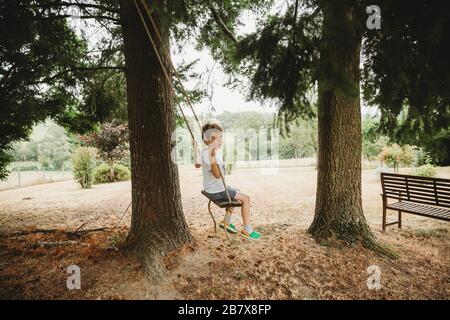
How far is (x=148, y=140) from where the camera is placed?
3.27m

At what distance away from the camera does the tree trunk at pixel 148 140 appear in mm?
3260

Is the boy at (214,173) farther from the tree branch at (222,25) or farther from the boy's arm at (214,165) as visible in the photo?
the tree branch at (222,25)

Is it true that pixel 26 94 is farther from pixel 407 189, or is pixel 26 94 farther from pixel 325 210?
pixel 407 189

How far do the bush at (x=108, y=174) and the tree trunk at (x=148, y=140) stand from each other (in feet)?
45.4

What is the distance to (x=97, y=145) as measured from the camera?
14992 mm

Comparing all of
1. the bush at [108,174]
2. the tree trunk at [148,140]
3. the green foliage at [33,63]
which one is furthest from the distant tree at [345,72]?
the bush at [108,174]

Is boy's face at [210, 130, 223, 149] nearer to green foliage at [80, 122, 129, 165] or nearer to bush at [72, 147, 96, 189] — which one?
bush at [72, 147, 96, 189]

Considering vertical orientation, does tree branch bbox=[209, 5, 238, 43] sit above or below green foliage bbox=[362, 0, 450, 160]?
above

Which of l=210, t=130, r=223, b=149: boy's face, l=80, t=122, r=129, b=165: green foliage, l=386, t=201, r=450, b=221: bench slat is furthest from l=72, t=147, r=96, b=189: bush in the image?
l=386, t=201, r=450, b=221: bench slat

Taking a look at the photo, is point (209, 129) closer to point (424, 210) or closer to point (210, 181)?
point (210, 181)

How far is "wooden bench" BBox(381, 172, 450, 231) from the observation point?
4214 millimetres

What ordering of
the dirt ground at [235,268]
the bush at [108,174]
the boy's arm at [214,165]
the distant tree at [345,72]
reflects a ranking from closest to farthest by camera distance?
1. the distant tree at [345,72]
2. the dirt ground at [235,268]
3. the boy's arm at [214,165]
4. the bush at [108,174]

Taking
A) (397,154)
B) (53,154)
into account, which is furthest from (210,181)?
(53,154)

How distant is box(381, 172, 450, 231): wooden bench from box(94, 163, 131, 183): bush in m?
15.0
